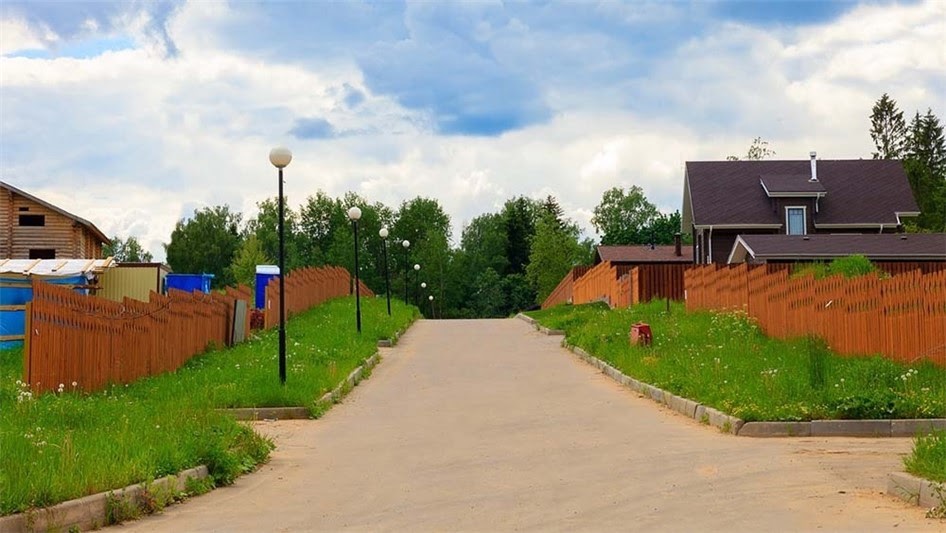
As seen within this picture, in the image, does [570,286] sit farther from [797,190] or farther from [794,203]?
[797,190]

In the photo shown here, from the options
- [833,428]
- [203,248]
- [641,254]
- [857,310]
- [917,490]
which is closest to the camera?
[917,490]

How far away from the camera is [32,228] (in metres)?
50.7

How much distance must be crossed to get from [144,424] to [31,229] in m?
43.0

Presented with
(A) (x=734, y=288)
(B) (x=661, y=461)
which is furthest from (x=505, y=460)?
(A) (x=734, y=288)

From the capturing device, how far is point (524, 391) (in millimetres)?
19000

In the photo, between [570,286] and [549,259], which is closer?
[570,286]

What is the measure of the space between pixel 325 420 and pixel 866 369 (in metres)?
7.93

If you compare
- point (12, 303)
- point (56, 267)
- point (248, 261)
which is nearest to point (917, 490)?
point (12, 303)

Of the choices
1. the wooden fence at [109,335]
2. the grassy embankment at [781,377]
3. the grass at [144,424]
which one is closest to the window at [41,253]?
the wooden fence at [109,335]

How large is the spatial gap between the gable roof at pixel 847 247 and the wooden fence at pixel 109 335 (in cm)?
2166

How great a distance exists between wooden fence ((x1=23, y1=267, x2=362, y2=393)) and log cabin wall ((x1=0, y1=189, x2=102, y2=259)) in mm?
28999

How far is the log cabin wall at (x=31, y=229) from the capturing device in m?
50.6

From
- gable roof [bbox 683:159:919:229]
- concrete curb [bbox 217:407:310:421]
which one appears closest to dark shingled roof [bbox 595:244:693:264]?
gable roof [bbox 683:159:919:229]

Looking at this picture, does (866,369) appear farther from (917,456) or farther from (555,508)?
(555,508)
